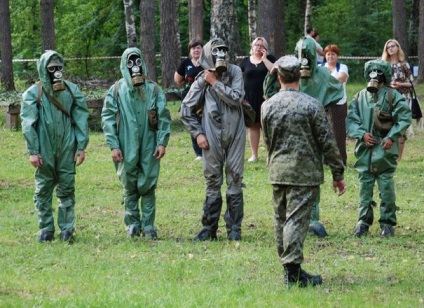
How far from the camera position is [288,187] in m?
8.37

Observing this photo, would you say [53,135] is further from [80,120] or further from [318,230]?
[318,230]

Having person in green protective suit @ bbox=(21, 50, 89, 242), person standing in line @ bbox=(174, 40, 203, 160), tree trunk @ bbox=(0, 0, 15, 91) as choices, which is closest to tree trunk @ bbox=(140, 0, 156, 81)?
tree trunk @ bbox=(0, 0, 15, 91)

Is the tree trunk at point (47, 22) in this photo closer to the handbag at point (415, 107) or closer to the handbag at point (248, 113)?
the handbag at point (415, 107)

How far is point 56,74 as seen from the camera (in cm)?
1070

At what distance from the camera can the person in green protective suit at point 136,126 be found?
10805 mm

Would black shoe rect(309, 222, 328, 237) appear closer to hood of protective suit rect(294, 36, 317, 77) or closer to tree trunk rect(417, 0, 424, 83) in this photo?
hood of protective suit rect(294, 36, 317, 77)

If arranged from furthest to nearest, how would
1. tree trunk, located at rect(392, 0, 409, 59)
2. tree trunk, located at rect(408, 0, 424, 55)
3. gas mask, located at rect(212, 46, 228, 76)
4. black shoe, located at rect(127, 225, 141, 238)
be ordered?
tree trunk, located at rect(408, 0, 424, 55) → tree trunk, located at rect(392, 0, 409, 59) → black shoe, located at rect(127, 225, 141, 238) → gas mask, located at rect(212, 46, 228, 76)

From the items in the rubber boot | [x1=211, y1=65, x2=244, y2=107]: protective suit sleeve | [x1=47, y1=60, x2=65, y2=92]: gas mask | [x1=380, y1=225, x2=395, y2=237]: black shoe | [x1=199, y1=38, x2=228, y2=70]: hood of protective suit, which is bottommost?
[x1=380, y1=225, x2=395, y2=237]: black shoe

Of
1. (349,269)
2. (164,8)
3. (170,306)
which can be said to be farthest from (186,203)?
(164,8)

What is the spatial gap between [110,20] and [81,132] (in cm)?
3691

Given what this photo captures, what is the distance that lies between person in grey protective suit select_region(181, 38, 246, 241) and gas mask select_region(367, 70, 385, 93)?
141cm

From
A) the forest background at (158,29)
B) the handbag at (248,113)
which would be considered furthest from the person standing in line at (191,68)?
the forest background at (158,29)

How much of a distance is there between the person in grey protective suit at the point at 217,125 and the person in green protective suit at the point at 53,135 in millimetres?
1222

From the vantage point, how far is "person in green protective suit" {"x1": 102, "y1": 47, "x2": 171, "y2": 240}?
35.4 ft
